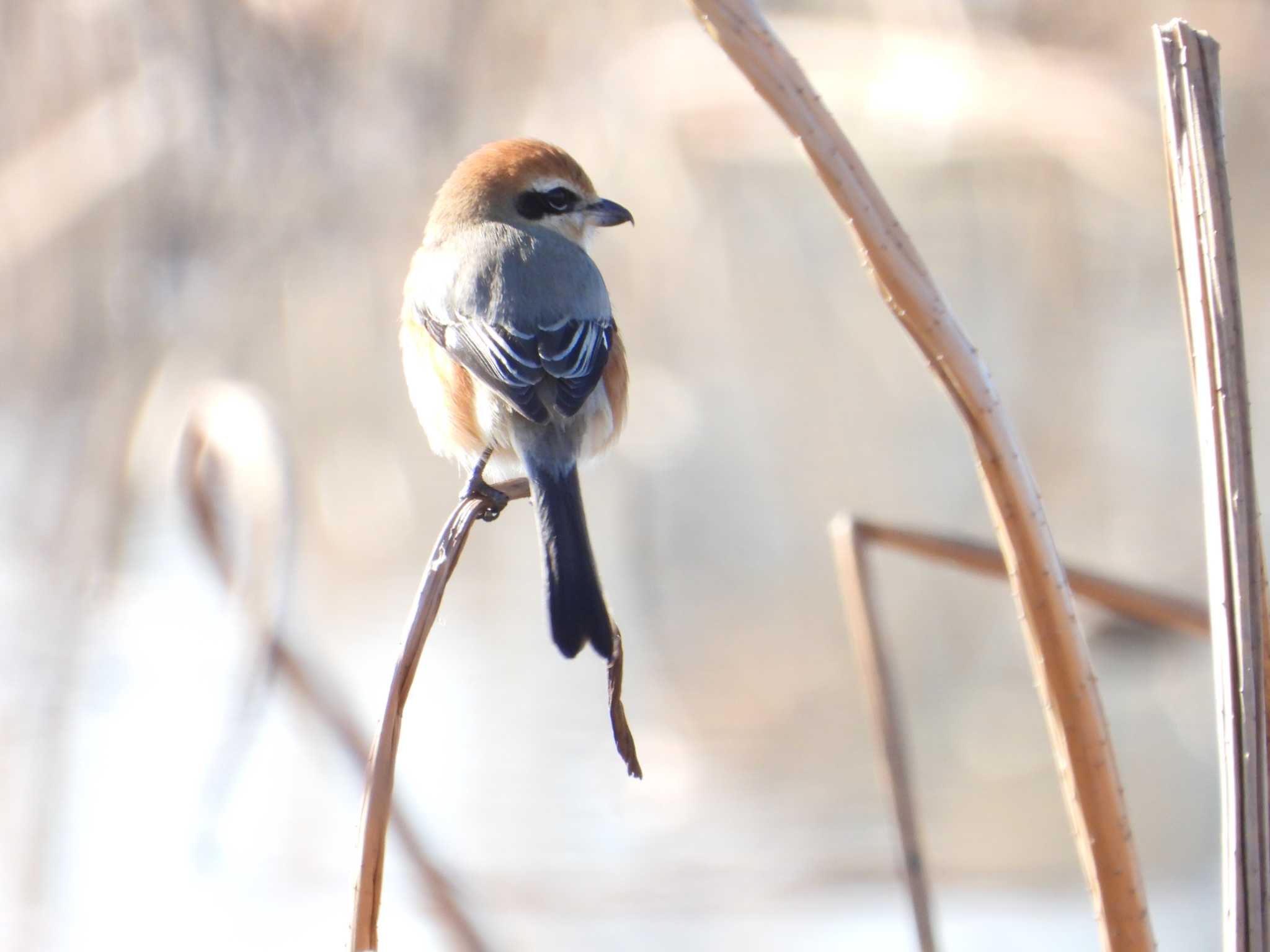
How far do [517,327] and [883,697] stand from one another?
64 centimetres

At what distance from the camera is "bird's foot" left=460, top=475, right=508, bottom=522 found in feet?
4.40

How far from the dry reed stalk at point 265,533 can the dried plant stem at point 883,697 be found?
0.45 meters

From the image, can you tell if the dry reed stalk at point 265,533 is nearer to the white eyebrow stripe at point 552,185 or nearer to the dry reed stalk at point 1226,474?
the white eyebrow stripe at point 552,185

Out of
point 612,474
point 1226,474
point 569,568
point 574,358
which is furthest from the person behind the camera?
point 612,474

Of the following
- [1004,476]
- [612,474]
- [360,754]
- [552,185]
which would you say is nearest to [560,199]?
[552,185]

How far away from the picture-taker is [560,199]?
186cm

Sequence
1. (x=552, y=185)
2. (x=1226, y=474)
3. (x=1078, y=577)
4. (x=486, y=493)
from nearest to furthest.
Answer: (x=1226, y=474) < (x=1078, y=577) < (x=486, y=493) < (x=552, y=185)

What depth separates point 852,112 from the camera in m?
2.25

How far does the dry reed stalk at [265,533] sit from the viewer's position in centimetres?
132

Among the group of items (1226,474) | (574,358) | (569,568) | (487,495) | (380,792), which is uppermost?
(574,358)

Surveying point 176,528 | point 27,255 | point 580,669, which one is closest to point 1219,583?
point 27,255

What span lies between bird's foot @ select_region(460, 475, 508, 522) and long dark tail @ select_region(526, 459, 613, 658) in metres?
0.04

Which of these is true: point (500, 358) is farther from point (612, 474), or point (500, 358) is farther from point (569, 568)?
point (612, 474)

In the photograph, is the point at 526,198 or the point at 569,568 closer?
the point at 569,568
